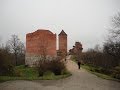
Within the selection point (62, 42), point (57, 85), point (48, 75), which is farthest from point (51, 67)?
point (62, 42)

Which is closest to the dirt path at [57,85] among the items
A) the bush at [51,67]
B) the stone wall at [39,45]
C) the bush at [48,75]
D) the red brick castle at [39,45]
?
the bush at [48,75]

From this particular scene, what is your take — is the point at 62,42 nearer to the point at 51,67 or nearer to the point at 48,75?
the point at 51,67

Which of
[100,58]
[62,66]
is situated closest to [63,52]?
[100,58]

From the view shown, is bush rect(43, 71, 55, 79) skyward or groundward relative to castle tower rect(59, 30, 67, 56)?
groundward

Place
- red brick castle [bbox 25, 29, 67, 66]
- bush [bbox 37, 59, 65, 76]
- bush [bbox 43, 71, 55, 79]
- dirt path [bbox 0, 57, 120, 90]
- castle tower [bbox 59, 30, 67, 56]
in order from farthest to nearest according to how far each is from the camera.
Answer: castle tower [bbox 59, 30, 67, 56] → red brick castle [bbox 25, 29, 67, 66] → bush [bbox 37, 59, 65, 76] → bush [bbox 43, 71, 55, 79] → dirt path [bbox 0, 57, 120, 90]

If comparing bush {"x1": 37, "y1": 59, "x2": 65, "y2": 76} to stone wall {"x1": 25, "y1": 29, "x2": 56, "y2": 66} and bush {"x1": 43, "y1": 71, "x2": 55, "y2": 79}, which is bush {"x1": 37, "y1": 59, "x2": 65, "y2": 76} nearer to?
bush {"x1": 43, "y1": 71, "x2": 55, "y2": 79}

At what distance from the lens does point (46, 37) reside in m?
49.6

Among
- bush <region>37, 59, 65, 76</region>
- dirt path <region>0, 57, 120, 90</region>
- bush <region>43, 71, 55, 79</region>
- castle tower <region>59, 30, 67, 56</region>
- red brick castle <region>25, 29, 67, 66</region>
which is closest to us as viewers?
dirt path <region>0, 57, 120, 90</region>

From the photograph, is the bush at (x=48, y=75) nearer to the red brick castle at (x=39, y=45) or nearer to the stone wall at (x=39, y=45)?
the red brick castle at (x=39, y=45)

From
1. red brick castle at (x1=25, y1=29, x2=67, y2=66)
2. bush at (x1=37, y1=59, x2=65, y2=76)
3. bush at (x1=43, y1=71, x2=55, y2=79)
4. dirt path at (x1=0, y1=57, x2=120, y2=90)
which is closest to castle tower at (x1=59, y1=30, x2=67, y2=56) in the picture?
red brick castle at (x1=25, y1=29, x2=67, y2=66)

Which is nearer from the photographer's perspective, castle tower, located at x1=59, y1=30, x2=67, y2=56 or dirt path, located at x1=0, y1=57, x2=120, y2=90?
dirt path, located at x1=0, y1=57, x2=120, y2=90

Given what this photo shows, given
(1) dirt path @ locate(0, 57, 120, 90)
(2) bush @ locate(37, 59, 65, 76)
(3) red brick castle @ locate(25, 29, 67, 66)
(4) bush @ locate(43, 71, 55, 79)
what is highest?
(3) red brick castle @ locate(25, 29, 67, 66)

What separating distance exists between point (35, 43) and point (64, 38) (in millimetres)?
22428

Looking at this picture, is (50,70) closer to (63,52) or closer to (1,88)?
(1,88)
